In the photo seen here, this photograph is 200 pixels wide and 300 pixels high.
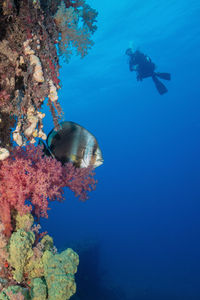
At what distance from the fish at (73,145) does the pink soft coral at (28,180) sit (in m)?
0.11

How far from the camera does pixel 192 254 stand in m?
19.2

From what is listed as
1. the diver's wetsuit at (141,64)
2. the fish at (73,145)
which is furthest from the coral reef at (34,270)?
the diver's wetsuit at (141,64)

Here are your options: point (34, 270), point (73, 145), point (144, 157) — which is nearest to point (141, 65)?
point (73, 145)

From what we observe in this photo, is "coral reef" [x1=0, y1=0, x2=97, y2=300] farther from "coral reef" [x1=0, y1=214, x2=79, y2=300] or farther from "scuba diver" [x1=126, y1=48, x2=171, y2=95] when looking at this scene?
"scuba diver" [x1=126, y1=48, x2=171, y2=95]

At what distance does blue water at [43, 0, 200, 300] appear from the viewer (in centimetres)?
1559

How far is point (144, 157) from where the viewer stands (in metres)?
84.1

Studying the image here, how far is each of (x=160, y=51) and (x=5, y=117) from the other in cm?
4255

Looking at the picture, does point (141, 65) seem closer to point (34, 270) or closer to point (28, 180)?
point (28, 180)

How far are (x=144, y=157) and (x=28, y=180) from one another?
8410 centimetres

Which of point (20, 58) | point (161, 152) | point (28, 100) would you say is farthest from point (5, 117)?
point (161, 152)

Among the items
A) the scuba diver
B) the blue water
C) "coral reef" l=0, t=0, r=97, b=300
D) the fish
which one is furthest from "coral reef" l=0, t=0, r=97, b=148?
the scuba diver

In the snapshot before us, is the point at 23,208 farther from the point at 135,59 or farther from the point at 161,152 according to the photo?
the point at 161,152

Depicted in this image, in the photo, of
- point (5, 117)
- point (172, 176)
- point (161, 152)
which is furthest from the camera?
point (161, 152)

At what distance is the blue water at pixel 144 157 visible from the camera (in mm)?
15586
